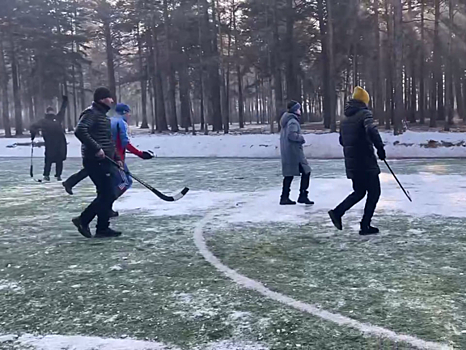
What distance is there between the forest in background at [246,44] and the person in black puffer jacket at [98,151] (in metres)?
18.6

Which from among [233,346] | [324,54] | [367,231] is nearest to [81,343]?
[233,346]

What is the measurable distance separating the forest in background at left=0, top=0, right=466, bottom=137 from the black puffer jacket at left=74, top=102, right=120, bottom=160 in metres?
18.5

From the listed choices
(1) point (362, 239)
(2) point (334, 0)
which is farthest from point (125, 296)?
(2) point (334, 0)

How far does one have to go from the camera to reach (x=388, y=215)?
26.8 feet

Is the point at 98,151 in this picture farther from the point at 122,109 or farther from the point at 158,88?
the point at 158,88

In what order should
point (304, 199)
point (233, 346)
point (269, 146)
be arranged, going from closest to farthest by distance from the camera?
point (233, 346)
point (304, 199)
point (269, 146)

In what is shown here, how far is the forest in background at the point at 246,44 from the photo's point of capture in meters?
30.7

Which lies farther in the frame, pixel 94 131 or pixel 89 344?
pixel 94 131

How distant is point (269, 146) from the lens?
21938 mm

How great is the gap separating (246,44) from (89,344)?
108ft

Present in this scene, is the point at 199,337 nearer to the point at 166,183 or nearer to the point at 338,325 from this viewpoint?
the point at 338,325

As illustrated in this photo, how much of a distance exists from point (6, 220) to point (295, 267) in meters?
5.44

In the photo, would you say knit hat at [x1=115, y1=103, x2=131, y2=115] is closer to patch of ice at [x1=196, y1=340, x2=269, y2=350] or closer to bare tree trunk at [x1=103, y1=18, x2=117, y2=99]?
patch of ice at [x1=196, y1=340, x2=269, y2=350]

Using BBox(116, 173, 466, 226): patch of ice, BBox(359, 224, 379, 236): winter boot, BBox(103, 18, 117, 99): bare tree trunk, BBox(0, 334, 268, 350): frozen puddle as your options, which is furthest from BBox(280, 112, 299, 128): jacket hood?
BBox(103, 18, 117, 99): bare tree trunk
